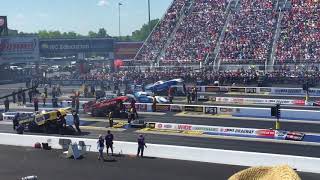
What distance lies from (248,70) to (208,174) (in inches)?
1401

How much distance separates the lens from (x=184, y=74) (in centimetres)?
5244

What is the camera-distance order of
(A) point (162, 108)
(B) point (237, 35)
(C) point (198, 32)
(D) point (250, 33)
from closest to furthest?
(A) point (162, 108), (D) point (250, 33), (B) point (237, 35), (C) point (198, 32)

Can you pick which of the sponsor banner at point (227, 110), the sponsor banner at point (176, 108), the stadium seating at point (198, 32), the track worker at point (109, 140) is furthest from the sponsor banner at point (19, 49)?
the track worker at point (109, 140)

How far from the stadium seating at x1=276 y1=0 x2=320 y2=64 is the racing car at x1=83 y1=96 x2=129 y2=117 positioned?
25.6 metres

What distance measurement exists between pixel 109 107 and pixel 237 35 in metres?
31.5

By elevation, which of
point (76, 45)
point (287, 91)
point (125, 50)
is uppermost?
point (76, 45)

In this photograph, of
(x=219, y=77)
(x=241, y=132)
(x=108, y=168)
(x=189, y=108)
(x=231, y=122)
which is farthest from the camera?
(x=219, y=77)

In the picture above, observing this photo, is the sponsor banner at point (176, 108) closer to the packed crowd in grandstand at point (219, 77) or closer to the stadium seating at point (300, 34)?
the packed crowd in grandstand at point (219, 77)

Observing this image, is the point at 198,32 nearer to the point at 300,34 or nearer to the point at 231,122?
the point at 300,34

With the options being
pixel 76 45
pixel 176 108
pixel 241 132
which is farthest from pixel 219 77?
pixel 76 45

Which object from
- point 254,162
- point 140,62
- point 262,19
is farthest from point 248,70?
point 254,162

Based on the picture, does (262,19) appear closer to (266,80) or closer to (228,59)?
(228,59)

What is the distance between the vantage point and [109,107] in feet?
106

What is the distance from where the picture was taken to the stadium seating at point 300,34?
51.8 meters
